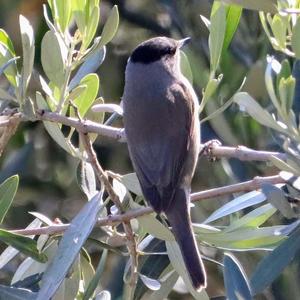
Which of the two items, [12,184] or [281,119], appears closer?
[281,119]

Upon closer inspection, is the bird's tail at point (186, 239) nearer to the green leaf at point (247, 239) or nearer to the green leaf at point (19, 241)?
the green leaf at point (247, 239)

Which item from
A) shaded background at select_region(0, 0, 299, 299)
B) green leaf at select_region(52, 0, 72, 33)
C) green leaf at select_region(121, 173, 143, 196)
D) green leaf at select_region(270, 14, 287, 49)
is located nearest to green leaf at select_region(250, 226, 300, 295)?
green leaf at select_region(270, 14, 287, 49)

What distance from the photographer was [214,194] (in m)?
2.87

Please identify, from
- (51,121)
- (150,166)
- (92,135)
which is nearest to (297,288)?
(150,166)

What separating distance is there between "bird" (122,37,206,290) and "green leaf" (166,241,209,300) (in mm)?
72

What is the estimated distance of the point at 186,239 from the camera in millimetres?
3213

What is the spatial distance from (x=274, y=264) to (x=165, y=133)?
43.3 inches

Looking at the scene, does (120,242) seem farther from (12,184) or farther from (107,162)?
(107,162)

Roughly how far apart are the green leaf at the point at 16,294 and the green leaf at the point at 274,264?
2.03 ft

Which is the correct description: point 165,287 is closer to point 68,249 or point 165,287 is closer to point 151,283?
point 151,283

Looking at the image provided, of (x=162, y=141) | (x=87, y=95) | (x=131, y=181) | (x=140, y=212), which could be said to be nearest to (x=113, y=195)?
(x=140, y=212)

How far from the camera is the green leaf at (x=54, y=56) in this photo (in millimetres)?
2896

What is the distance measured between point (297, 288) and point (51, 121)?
1.25 metres

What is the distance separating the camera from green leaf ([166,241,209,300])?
3.00 metres
